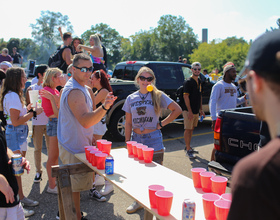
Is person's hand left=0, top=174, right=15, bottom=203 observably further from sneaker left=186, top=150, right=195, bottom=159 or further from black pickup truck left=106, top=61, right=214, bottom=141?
black pickup truck left=106, top=61, right=214, bottom=141

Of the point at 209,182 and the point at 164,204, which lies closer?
the point at 164,204

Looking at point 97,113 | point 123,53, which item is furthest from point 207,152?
point 123,53

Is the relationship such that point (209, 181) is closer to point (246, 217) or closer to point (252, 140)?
point (246, 217)

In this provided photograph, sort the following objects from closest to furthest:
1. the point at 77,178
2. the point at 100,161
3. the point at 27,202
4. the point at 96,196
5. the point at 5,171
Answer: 1. the point at 5,171
2. the point at 100,161
3. the point at 77,178
4. the point at 27,202
5. the point at 96,196

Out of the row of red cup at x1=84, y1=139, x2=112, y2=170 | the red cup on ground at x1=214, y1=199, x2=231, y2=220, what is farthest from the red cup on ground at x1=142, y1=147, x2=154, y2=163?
the red cup on ground at x1=214, y1=199, x2=231, y2=220

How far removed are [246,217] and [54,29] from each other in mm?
89024

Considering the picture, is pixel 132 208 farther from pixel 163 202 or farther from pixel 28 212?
pixel 163 202

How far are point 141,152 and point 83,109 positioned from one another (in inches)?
31.6

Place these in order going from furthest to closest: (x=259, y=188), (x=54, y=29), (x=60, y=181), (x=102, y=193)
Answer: (x=54, y=29) < (x=102, y=193) < (x=60, y=181) < (x=259, y=188)

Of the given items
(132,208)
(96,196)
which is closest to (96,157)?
(132,208)

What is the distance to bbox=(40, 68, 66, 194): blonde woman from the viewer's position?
4.09m

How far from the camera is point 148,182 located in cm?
236

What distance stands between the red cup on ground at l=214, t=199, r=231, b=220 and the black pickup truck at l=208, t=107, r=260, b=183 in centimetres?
197

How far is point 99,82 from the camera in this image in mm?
4484
